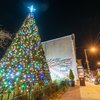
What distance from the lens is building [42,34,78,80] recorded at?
2500cm

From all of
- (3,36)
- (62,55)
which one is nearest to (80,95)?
(3,36)

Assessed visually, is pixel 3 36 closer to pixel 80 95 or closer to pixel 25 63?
pixel 25 63

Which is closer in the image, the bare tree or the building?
the bare tree

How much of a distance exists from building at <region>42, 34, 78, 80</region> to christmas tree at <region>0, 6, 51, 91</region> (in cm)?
1698

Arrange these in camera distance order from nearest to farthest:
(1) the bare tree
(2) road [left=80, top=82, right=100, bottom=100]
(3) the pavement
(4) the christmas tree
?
(4) the christmas tree < (1) the bare tree < (3) the pavement < (2) road [left=80, top=82, right=100, bottom=100]

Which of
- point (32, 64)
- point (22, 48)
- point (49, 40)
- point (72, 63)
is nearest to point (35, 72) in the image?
point (32, 64)

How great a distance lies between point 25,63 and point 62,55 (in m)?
20.2

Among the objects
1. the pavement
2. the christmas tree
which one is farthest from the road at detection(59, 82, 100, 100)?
the christmas tree

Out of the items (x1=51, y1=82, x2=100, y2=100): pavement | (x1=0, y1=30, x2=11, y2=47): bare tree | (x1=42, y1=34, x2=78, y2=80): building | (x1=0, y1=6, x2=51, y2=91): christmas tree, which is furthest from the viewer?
(x1=42, y1=34, x2=78, y2=80): building

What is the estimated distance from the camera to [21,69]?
260 inches

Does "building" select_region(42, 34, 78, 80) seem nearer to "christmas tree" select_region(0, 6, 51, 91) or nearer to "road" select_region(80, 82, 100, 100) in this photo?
"road" select_region(80, 82, 100, 100)

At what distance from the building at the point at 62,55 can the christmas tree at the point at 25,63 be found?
17.0 m

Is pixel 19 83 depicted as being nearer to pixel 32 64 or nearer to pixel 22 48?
pixel 32 64

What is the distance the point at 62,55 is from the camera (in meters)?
26.6
